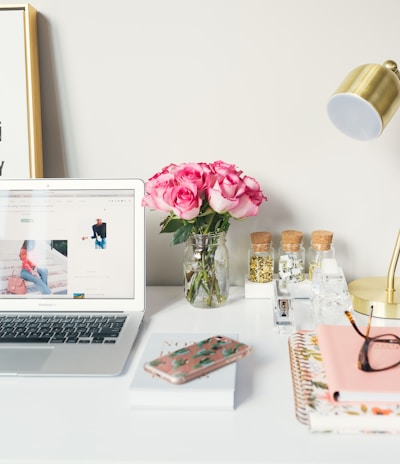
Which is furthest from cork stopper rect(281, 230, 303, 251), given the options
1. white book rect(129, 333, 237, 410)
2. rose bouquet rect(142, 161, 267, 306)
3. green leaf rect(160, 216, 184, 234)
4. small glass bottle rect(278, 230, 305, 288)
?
white book rect(129, 333, 237, 410)

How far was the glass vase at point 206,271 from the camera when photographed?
1.12m

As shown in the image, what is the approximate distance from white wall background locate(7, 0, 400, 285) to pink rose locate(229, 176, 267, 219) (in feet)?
0.48

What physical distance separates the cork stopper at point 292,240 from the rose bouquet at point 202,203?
11cm

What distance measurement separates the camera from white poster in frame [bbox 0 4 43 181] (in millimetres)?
1185

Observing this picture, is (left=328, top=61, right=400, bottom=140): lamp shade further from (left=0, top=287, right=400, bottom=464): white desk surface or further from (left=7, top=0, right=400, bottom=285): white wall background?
(left=0, top=287, right=400, bottom=464): white desk surface

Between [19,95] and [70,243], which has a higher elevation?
[19,95]

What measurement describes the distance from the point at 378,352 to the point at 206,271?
1.27ft

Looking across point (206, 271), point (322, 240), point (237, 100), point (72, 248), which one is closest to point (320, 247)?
point (322, 240)

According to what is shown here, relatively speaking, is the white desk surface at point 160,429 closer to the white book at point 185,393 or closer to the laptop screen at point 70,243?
the white book at point 185,393

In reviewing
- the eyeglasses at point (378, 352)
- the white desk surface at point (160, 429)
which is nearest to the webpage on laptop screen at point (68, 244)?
the white desk surface at point (160, 429)

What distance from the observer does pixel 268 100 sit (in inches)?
47.4

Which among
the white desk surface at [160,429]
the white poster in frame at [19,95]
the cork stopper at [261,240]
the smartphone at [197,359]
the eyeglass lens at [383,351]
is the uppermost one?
the white poster in frame at [19,95]

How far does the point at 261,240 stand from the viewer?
1181 mm

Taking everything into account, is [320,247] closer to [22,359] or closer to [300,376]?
[300,376]
